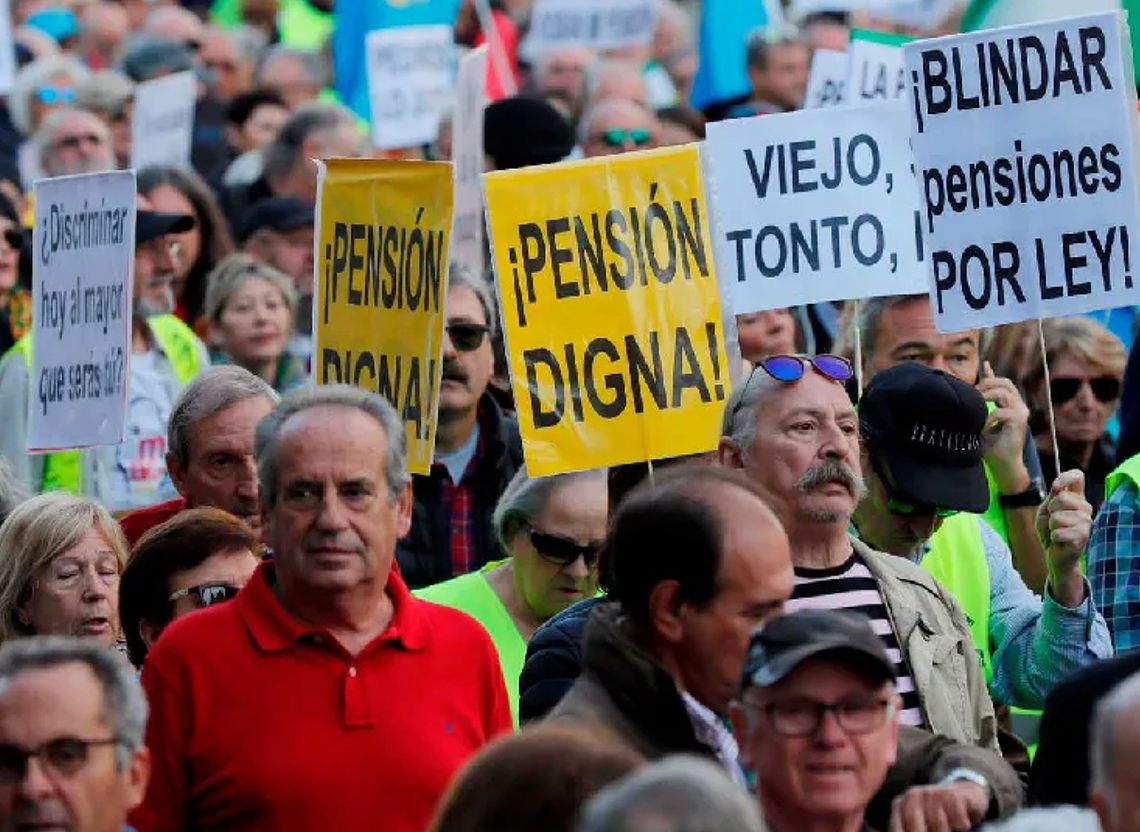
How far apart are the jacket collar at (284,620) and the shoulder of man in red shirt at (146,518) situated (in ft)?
6.36

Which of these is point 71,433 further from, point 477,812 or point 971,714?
point 477,812

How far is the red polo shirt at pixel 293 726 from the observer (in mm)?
5754

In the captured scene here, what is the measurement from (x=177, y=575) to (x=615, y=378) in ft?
4.58

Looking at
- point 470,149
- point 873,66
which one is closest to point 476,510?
point 470,149

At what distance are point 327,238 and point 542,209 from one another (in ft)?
2.33

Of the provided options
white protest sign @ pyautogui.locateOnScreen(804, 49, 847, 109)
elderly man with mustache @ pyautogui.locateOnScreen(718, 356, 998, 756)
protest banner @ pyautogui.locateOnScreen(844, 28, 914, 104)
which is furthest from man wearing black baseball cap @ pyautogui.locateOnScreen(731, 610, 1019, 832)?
white protest sign @ pyautogui.locateOnScreen(804, 49, 847, 109)

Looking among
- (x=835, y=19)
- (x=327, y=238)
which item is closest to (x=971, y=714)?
(x=327, y=238)

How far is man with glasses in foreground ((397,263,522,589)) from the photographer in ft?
30.3

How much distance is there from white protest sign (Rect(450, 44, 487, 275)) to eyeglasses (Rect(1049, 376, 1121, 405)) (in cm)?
211

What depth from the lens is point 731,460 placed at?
23.5 ft

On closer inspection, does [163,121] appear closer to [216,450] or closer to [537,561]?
[216,450]

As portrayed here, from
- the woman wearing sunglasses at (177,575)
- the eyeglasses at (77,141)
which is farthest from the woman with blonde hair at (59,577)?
the eyeglasses at (77,141)

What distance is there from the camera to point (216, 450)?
8.03 metres

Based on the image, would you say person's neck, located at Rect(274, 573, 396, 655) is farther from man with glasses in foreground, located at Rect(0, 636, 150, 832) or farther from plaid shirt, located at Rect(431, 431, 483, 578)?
plaid shirt, located at Rect(431, 431, 483, 578)
